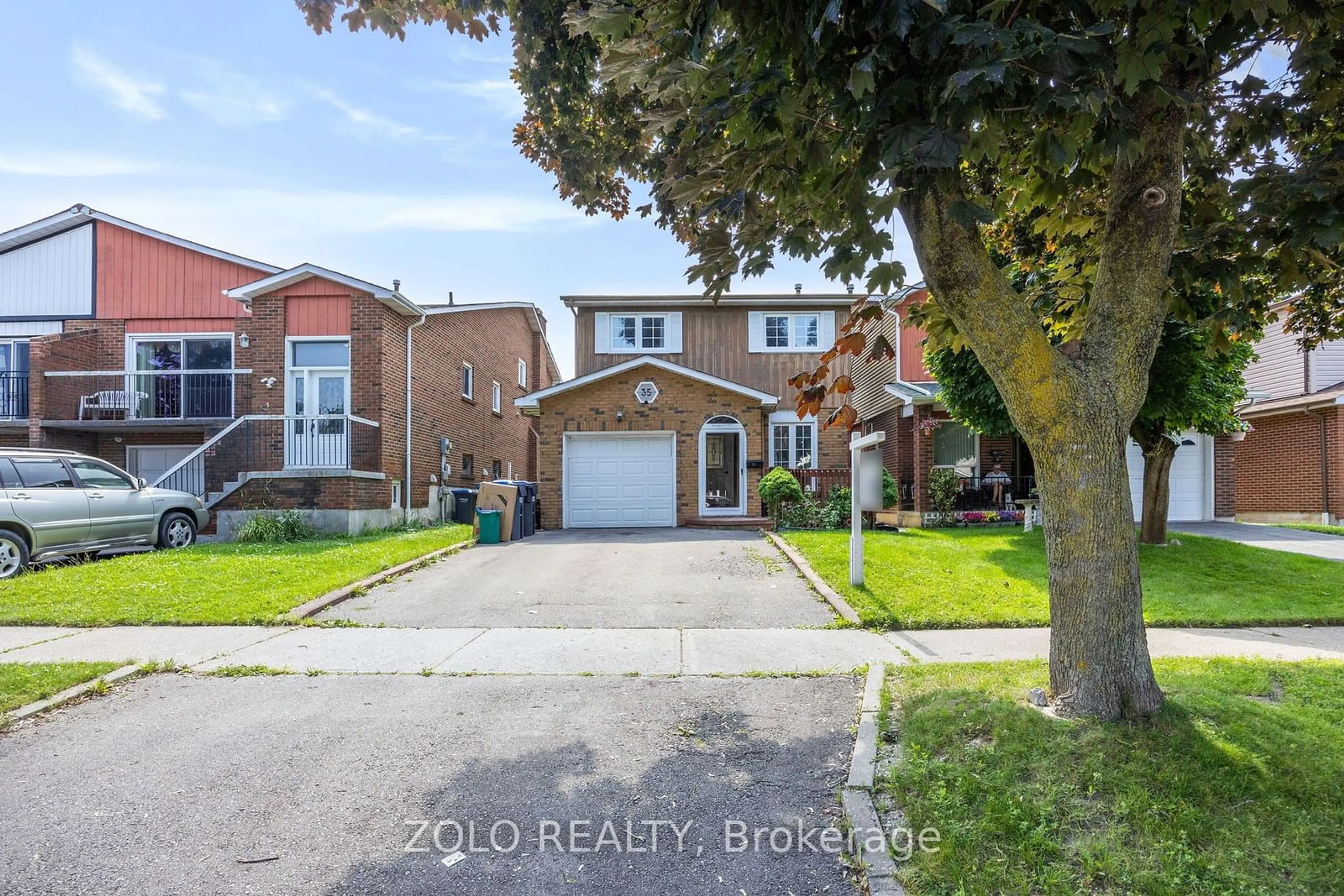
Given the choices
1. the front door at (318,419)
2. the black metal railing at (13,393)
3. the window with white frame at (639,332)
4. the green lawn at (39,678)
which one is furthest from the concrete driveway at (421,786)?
the window with white frame at (639,332)

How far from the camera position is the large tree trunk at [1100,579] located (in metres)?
3.59

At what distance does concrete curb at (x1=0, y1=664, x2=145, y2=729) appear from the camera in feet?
14.3

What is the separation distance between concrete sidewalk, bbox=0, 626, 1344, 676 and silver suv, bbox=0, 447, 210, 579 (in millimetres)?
3394

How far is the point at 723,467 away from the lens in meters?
17.9

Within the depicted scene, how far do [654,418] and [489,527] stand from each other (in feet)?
16.3

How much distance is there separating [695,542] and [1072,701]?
377 inches

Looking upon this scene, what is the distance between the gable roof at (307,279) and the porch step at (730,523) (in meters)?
7.91

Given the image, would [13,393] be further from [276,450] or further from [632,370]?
[632,370]

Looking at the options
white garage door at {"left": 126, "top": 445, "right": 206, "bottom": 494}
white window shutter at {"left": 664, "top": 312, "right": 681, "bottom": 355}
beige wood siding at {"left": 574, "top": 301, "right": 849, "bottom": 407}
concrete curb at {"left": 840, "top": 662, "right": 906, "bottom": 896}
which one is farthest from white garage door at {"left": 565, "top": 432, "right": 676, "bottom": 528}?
concrete curb at {"left": 840, "top": 662, "right": 906, "bottom": 896}

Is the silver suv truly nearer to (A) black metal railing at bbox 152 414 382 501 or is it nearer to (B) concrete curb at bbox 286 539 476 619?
(A) black metal railing at bbox 152 414 382 501

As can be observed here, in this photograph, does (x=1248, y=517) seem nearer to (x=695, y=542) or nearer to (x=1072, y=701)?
(x=695, y=542)

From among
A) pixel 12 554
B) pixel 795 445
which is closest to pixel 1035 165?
pixel 12 554

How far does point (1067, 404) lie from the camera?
11.8ft

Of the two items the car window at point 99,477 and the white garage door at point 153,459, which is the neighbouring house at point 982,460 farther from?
the white garage door at point 153,459
